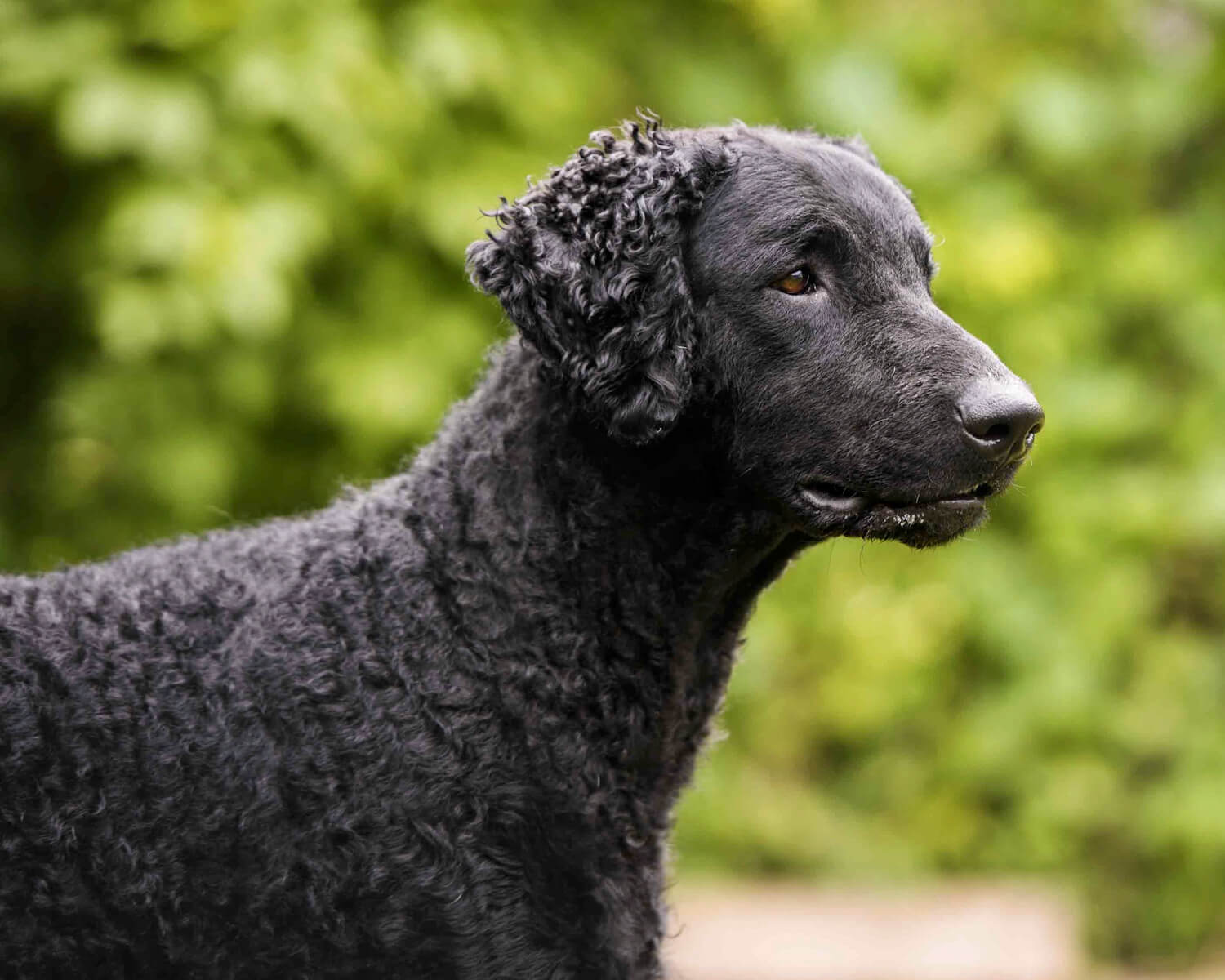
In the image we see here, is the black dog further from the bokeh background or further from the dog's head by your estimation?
the bokeh background

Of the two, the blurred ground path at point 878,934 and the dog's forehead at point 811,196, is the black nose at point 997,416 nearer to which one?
the dog's forehead at point 811,196

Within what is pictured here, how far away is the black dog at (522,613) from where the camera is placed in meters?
2.50

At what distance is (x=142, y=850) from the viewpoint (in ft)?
8.13

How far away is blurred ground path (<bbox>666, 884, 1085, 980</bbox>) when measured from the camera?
6.72m

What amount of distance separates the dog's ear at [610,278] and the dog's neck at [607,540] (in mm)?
140

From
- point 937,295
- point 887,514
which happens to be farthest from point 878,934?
point 887,514

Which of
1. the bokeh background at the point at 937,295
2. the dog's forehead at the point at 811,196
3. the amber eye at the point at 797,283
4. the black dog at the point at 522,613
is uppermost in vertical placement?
the bokeh background at the point at 937,295

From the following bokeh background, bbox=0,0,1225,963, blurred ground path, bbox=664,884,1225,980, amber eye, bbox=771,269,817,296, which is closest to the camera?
amber eye, bbox=771,269,817,296

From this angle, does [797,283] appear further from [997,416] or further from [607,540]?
[607,540]

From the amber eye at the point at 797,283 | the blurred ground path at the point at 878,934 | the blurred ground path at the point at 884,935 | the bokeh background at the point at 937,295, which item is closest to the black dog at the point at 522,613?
the amber eye at the point at 797,283

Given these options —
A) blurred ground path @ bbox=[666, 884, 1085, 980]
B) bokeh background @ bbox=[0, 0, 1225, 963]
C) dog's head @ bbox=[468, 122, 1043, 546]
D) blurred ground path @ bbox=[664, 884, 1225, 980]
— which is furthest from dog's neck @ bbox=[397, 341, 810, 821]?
blurred ground path @ bbox=[666, 884, 1085, 980]

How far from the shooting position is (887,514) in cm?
274

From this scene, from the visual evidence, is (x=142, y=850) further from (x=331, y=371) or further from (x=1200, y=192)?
(x=1200, y=192)

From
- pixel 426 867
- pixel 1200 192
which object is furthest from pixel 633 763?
pixel 1200 192
